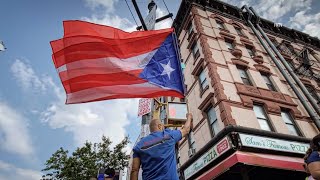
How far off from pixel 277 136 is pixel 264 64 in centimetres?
760

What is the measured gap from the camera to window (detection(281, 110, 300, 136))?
13.4 metres

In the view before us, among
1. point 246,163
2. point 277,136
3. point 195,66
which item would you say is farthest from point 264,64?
point 246,163

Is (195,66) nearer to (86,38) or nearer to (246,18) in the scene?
(246,18)

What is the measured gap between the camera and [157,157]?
2.97 meters

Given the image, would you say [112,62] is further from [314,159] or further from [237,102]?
[237,102]

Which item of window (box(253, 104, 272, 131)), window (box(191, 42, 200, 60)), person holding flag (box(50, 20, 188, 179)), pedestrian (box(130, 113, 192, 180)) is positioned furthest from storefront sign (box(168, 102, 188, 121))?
window (box(191, 42, 200, 60))

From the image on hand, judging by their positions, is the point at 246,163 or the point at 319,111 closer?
the point at 246,163

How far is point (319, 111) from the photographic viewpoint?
45.3 feet

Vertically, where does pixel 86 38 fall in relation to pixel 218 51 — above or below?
below

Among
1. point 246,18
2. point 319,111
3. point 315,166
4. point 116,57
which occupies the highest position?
point 246,18

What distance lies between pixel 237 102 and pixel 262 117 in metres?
1.81

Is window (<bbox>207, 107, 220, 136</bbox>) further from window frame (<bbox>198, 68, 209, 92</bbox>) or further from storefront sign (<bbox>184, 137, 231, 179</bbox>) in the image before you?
storefront sign (<bbox>184, 137, 231, 179</bbox>)

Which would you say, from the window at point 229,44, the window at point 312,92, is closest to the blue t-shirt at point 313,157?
the window at point 229,44

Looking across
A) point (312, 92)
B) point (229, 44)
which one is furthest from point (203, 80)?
point (312, 92)
